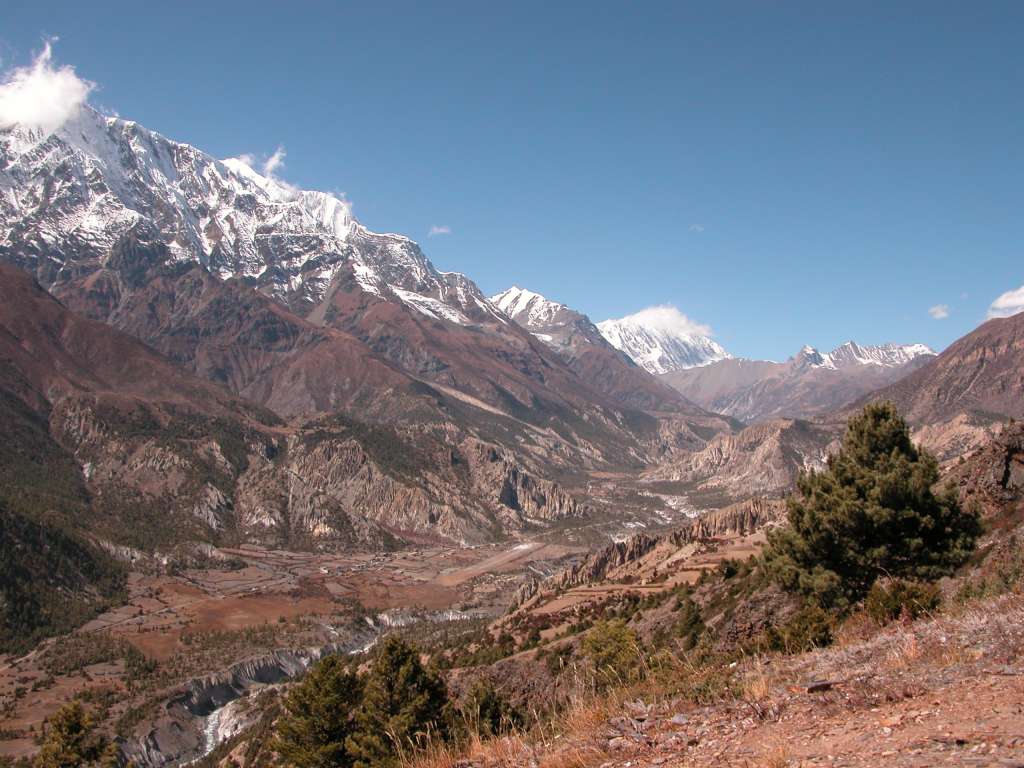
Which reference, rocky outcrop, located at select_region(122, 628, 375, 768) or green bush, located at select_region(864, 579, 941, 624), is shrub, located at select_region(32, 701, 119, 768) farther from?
green bush, located at select_region(864, 579, 941, 624)

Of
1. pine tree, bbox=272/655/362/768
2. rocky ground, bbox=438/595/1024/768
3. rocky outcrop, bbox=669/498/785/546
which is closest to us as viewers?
rocky ground, bbox=438/595/1024/768

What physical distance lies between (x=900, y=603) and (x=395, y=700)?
25.1 m

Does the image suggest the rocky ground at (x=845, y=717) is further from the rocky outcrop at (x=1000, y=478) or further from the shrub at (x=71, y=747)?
the shrub at (x=71, y=747)

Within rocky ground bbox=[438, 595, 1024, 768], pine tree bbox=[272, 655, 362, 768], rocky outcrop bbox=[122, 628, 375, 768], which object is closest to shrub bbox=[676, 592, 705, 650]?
pine tree bbox=[272, 655, 362, 768]

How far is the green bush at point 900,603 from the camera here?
1666 cm

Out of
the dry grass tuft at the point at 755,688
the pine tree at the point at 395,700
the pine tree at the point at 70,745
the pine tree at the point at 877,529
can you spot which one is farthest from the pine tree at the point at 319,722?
the dry grass tuft at the point at 755,688

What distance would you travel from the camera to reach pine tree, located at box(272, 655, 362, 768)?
37406mm

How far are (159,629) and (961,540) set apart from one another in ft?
488

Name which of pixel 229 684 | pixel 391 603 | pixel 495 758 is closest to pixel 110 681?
pixel 229 684

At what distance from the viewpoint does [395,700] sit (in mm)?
34375

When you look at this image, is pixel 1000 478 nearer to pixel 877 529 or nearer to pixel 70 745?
pixel 877 529

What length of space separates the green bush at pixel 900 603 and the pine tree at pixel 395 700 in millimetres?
21626

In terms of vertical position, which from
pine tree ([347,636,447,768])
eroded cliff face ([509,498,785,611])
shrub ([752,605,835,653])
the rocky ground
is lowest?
eroded cliff face ([509,498,785,611])

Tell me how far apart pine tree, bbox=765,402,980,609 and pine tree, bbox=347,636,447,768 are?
17976 mm
